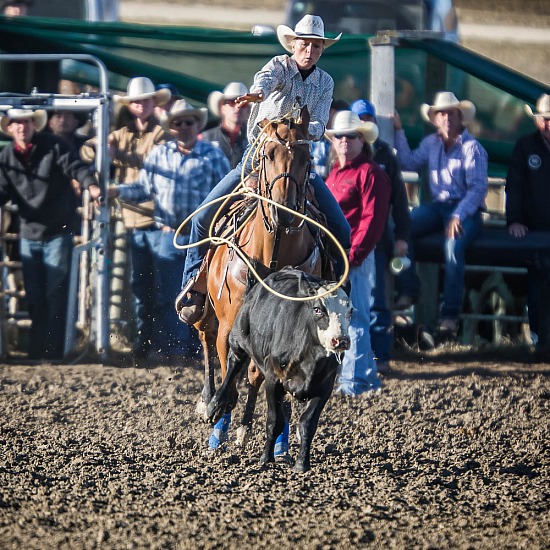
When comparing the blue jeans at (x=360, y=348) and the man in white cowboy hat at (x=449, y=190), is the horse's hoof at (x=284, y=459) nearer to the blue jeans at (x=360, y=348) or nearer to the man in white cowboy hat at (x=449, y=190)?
the blue jeans at (x=360, y=348)

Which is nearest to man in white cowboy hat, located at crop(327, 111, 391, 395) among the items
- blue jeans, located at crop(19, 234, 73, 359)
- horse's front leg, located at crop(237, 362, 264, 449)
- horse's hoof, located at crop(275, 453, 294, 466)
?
horse's front leg, located at crop(237, 362, 264, 449)

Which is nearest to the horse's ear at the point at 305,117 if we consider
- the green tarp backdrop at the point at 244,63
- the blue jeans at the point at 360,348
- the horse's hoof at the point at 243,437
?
the horse's hoof at the point at 243,437

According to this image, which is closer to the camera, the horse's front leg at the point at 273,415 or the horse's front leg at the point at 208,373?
the horse's front leg at the point at 273,415

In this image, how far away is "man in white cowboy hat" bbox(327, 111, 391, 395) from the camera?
9359mm

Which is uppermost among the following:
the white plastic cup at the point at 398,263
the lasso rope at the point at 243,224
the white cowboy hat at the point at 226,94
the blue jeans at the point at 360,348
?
the white cowboy hat at the point at 226,94

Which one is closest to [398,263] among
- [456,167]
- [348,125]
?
[456,167]

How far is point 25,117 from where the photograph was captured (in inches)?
405

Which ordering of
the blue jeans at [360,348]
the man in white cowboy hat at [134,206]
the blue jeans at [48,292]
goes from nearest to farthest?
the blue jeans at [360,348]
the blue jeans at [48,292]
the man in white cowboy hat at [134,206]

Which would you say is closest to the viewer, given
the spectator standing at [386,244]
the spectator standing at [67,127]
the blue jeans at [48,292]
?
the spectator standing at [386,244]

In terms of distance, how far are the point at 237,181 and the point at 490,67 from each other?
426 cm

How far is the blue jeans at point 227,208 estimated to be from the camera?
745 centimetres

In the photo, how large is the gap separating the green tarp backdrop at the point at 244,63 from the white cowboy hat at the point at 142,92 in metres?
0.34

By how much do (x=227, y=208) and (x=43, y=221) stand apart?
3181 mm

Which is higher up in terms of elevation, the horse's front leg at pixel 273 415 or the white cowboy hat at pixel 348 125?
the white cowboy hat at pixel 348 125
